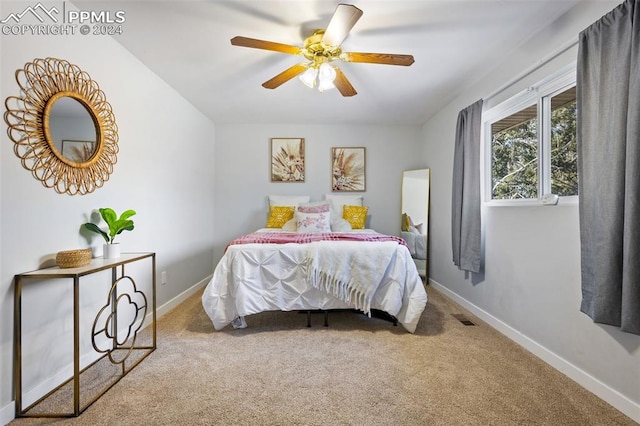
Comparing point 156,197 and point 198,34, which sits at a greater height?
point 198,34

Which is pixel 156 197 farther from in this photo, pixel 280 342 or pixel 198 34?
pixel 280 342

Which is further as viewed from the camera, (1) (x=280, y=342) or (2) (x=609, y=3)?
(1) (x=280, y=342)

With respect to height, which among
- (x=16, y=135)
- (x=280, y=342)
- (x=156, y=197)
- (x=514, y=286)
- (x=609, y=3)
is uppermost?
(x=609, y=3)

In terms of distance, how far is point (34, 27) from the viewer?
1.46 m

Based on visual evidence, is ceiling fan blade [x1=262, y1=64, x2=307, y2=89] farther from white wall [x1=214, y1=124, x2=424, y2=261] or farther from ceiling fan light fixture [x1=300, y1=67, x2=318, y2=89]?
white wall [x1=214, y1=124, x2=424, y2=261]

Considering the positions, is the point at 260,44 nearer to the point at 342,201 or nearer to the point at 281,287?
the point at 281,287

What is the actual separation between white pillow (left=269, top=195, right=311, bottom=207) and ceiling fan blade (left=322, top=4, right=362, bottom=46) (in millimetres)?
2285

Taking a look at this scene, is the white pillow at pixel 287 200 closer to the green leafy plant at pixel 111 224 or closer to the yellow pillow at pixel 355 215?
the yellow pillow at pixel 355 215

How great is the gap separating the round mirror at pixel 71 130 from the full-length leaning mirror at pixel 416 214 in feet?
11.6

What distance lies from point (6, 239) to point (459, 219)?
3.29 m

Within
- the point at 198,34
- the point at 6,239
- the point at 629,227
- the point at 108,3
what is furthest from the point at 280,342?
the point at 108,3

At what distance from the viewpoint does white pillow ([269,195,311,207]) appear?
3.87 m

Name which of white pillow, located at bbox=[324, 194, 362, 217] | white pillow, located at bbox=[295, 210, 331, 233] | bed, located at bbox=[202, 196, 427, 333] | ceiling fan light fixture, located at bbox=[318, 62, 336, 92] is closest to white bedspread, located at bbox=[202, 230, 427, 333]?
bed, located at bbox=[202, 196, 427, 333]

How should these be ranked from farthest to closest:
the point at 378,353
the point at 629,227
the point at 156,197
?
the point at 156,197 < the point at 378,353 < the point at 629,227
